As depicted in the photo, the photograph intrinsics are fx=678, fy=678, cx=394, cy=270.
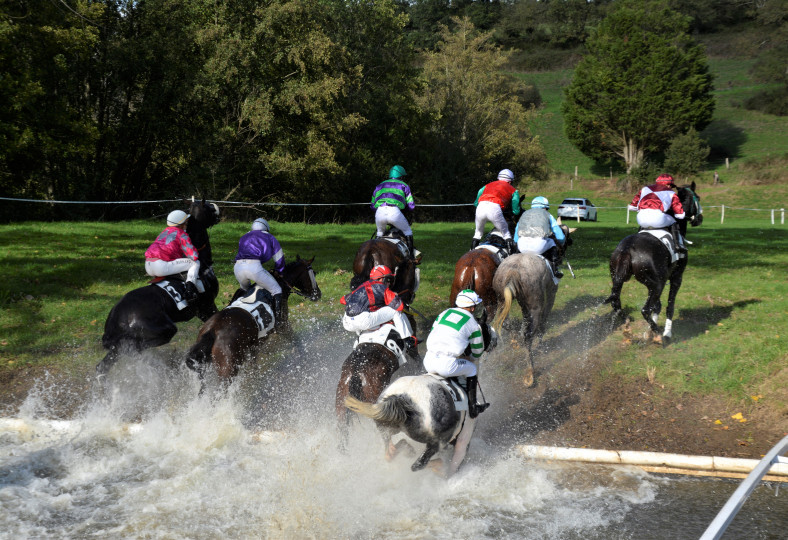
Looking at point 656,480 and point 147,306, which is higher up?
point 147,306

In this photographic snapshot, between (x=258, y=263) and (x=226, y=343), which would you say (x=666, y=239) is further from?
(x=226, y=343)

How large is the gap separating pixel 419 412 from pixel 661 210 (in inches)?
259

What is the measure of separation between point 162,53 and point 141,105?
2.45 metres

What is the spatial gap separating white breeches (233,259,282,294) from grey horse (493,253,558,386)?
3.10m

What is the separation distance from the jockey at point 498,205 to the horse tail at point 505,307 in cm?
139

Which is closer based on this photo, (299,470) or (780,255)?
(299,470)

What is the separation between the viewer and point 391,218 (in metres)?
11.3

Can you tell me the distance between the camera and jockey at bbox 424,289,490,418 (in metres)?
6.34

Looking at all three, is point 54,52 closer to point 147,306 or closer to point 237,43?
point 237,43

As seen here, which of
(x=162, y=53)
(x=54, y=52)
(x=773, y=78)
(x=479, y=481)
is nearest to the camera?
(x=479, y=481)

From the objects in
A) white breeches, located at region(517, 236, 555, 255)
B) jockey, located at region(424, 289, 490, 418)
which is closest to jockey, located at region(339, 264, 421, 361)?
jockey, located at region(424, 289, 490, 418)

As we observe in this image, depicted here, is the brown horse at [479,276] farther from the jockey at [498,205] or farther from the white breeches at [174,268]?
the white breeches at [174,268]

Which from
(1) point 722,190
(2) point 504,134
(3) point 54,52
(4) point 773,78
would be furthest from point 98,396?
(4) point 773,78

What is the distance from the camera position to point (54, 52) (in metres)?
26.0
